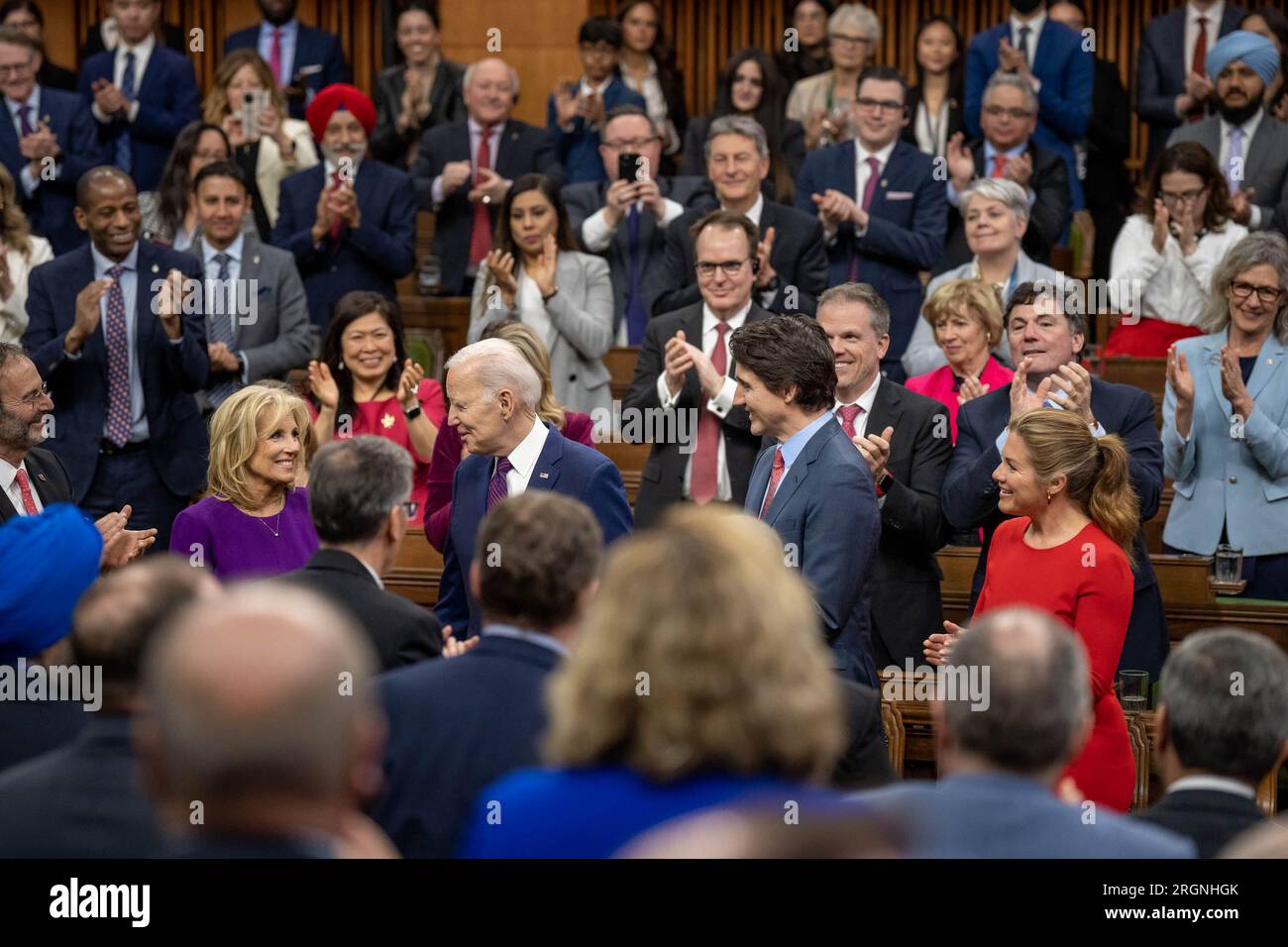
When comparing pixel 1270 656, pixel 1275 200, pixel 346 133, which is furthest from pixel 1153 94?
pixel 1270 656

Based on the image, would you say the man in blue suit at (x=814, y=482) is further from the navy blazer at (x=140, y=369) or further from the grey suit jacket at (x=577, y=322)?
the navy blazer at (x=140, y=369)

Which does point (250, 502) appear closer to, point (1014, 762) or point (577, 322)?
point (577, 322)

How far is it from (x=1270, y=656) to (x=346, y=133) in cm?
574

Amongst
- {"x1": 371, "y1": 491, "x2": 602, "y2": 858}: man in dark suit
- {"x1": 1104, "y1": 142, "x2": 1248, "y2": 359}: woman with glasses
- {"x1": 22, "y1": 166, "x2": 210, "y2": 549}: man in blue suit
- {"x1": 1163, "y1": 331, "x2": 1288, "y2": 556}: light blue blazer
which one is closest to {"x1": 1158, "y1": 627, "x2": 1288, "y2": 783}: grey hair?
{"x1": 371, "y1": 491, "x2": 602, "y2": 858}: man in dark suit

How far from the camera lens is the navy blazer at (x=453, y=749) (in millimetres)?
2551

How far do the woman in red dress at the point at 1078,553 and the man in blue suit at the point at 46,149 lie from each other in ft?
16.6

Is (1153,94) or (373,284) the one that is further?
(1153,94)

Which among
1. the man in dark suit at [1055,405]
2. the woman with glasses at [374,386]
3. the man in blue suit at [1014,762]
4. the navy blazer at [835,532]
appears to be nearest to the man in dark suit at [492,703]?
the man in blue suit at [1014,762]

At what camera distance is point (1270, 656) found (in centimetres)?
250

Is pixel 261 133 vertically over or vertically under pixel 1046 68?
under

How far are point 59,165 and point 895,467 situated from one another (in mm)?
4497

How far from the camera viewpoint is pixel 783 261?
6.34 metres

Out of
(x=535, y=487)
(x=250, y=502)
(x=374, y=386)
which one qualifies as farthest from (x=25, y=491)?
(x=374, y=386)

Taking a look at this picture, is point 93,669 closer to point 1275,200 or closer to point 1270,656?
point 1270,656
